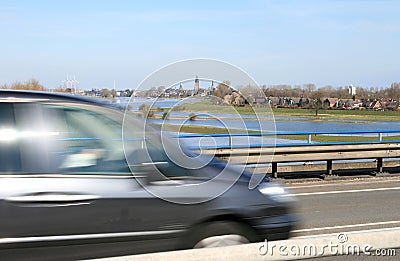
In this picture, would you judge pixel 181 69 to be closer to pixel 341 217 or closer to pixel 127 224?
pixel 127 224

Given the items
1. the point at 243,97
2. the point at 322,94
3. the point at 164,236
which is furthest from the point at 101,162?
the point at 322,94

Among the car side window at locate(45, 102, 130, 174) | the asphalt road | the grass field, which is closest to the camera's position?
the car side window at locate(45, 102, 130, 174)

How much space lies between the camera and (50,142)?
14.2 ft

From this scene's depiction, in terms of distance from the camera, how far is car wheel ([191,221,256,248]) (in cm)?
457

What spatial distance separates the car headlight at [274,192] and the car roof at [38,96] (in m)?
1.62

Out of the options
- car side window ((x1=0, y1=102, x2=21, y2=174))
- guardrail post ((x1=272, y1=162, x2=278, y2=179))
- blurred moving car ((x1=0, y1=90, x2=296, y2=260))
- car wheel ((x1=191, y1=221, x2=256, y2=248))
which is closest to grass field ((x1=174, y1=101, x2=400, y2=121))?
blurred moving car ((x1=0, y1=90, x2=296, y2=260))

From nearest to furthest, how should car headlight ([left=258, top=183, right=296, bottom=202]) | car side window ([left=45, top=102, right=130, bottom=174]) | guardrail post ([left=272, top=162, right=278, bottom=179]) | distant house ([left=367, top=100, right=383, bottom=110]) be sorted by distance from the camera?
car side window ([left=45, top=102, right=130, bottom=174]) → car headlight ([left=258, top=183, right=296, bottom=202]) → guardrail post ([left=272, top=162, right=278, bottom=179]) → distant house ([left=367, top=100, right=383, bottom=110])

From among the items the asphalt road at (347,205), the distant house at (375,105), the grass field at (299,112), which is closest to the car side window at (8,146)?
the grass field at (299,112)

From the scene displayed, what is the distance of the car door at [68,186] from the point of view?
4.13 m

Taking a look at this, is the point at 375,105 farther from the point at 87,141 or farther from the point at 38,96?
the point at 38,96

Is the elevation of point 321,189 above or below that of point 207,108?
below

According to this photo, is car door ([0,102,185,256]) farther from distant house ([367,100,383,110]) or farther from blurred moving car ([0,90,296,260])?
distant house ([367,100,383,110])

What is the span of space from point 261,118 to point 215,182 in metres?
0.94

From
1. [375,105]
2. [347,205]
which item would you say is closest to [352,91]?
[375,105]
